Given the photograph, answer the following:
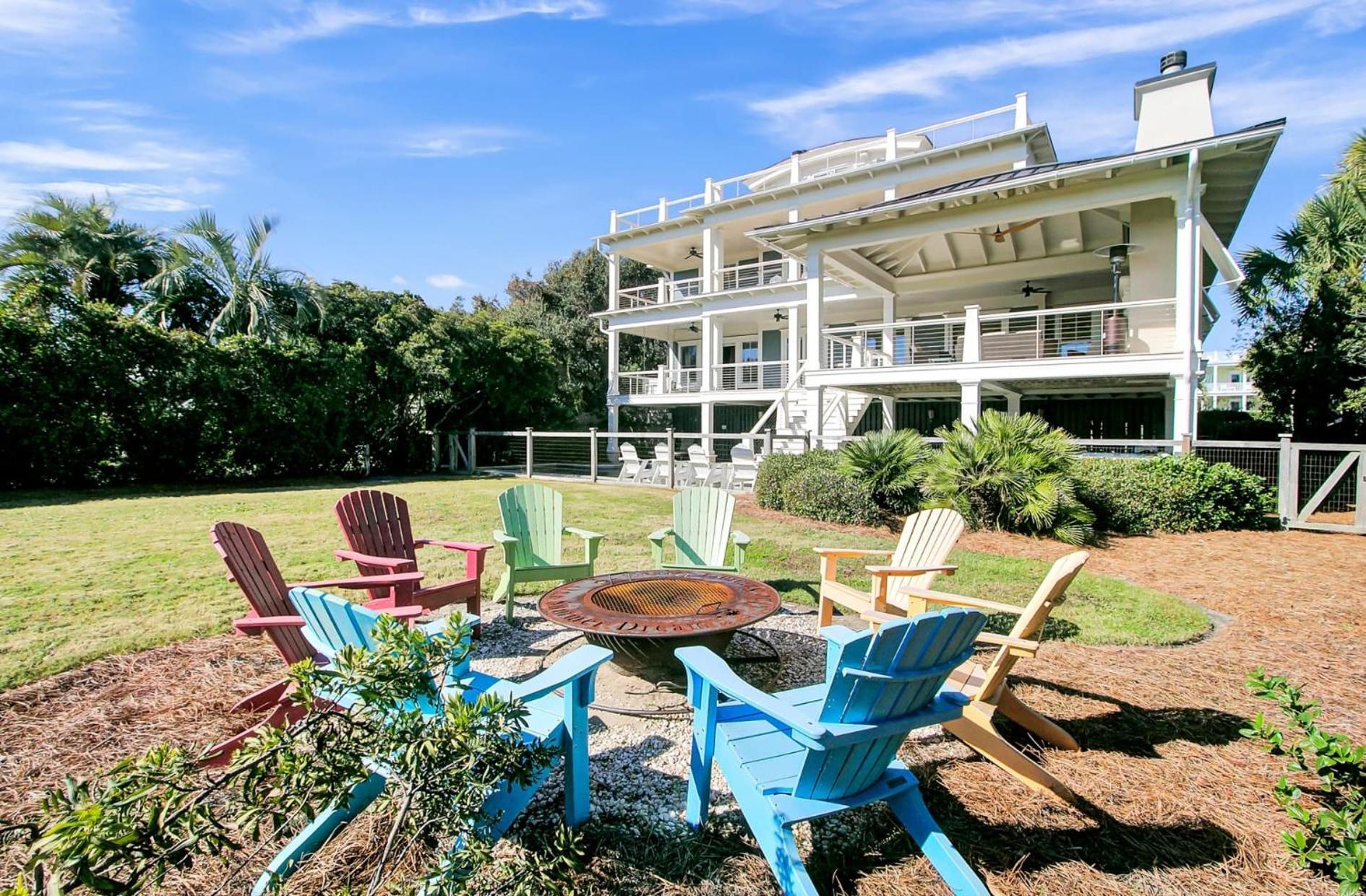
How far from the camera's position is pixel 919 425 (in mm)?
18688

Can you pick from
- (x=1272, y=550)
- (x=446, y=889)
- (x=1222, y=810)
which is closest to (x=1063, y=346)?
(x=1272, y=550)

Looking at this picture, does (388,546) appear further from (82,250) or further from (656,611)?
(82,250)

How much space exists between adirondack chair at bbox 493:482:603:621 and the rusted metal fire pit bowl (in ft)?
2.36

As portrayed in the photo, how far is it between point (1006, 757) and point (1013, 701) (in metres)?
0.39

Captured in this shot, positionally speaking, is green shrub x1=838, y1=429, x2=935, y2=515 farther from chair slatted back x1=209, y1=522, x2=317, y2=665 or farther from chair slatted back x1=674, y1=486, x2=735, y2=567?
chair slatted back x1=209, y1=522, x2=317, y2=665

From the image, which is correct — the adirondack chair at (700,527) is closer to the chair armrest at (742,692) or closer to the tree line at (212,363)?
the chair armrest at (742,692)

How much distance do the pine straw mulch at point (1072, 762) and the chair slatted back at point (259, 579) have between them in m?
0.46

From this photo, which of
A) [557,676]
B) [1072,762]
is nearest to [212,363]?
[557,676]

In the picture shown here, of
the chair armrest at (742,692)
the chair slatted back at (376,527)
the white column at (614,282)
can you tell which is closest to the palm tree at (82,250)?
the white column at (614,282)

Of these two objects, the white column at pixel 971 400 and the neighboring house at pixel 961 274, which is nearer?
the neighboring house at pixel 961 274

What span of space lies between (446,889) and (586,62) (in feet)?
34.9

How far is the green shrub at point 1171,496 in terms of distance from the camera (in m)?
9.05

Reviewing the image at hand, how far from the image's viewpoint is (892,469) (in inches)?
396

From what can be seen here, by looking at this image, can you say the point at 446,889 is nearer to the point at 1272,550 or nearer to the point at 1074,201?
the point at 1272,550
